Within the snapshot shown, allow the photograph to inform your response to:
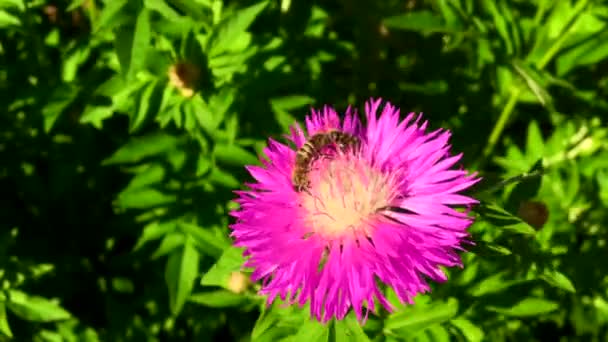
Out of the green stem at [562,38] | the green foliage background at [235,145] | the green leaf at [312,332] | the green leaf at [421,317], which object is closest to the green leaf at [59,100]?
the green foliage background at [235,145]

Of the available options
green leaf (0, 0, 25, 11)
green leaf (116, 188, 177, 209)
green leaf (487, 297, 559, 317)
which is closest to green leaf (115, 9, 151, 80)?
green leaf (0, 0, 25, 11)

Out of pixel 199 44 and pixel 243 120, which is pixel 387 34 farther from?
pixel 199 44

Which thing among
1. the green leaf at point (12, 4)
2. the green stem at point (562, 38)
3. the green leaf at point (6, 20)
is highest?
the green stem at point (562, 38)

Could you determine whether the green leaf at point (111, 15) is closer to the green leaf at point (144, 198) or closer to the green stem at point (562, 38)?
the green leaf at point (144, 198)

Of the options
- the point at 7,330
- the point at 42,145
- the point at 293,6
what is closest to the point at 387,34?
the point at 293,6

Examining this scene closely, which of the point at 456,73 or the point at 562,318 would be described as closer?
the point at 562,318
